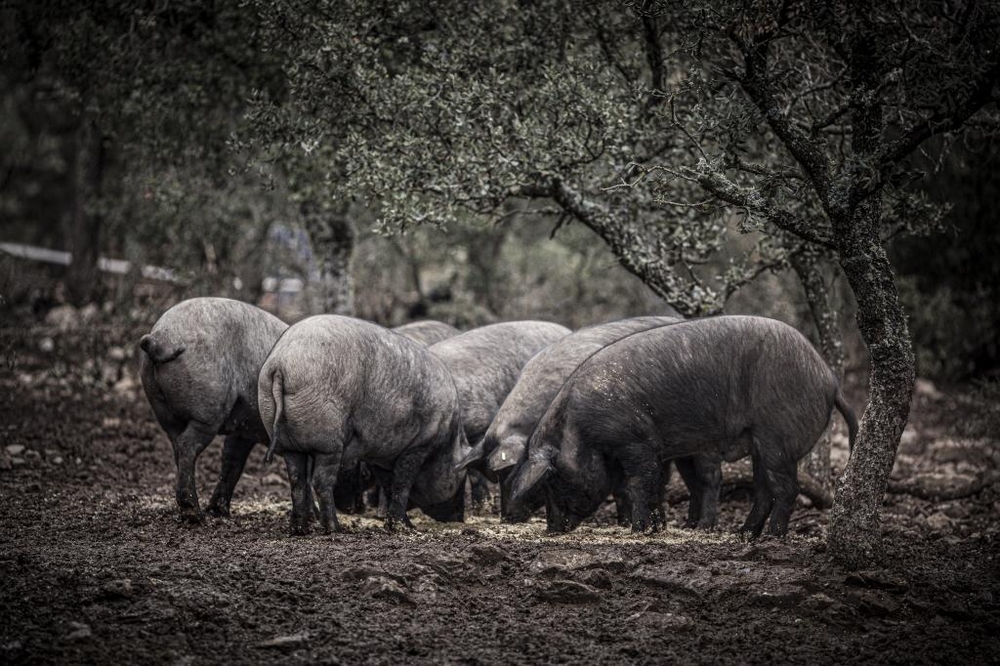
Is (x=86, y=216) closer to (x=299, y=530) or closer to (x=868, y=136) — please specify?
(x=299, y=530)

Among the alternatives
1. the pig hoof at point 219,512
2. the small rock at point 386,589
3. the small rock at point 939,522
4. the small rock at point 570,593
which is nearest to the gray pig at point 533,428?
the small rock at point 939,522

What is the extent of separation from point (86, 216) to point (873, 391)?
665 inches

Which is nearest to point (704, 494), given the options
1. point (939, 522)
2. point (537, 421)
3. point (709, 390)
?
point (709, 390)

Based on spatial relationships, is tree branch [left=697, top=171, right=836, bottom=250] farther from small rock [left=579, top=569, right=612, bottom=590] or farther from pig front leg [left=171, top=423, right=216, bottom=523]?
pig front leg [left=171, top=423, right=216, bottom=523]

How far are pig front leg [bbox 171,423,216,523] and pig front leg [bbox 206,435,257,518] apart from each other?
0.63 meters

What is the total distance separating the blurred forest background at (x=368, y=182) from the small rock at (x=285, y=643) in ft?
12.6

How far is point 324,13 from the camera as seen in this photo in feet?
32.7

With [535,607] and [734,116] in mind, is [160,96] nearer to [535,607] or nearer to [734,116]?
[734,116]

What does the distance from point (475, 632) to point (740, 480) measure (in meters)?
5.00

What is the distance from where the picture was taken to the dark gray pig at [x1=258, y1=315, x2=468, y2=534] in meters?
8.12

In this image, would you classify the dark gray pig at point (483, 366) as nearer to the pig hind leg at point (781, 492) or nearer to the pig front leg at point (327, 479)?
the pig front leg at point (327, 479)

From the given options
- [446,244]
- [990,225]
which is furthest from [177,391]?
[990,225]

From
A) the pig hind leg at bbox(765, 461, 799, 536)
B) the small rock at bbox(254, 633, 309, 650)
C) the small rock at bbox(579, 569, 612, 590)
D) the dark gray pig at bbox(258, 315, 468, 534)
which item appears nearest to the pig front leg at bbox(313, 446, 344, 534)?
the dark gray pig at bbox(258, 315, 468, 534)

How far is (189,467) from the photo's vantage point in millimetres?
8531
